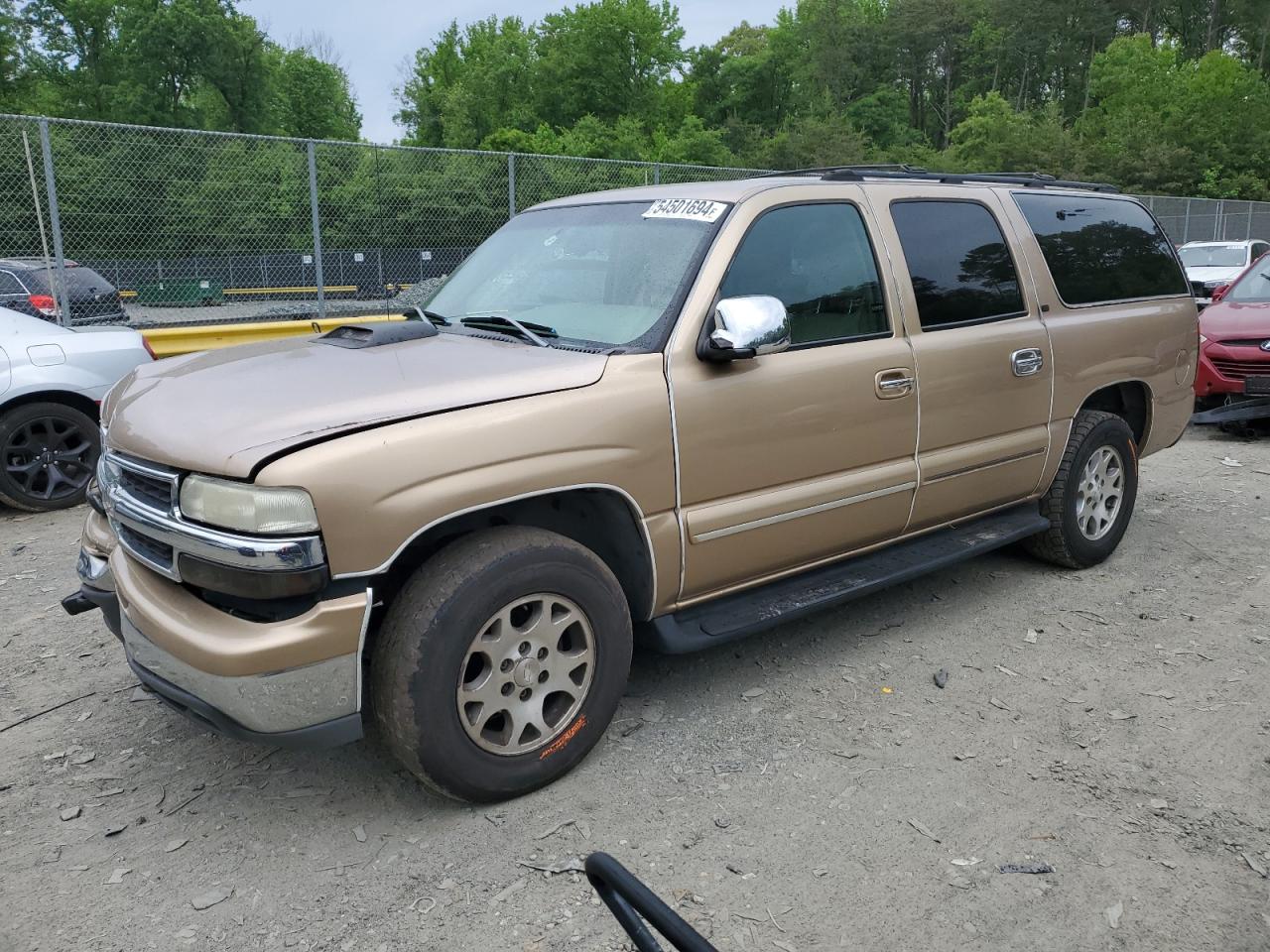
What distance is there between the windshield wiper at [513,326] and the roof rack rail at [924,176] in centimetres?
141

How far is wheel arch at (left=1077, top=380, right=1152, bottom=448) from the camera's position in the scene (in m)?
5.25

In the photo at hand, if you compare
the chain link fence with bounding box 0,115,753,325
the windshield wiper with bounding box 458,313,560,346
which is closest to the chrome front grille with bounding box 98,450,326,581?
the windshield wiper with bounding box 458,313,560,346

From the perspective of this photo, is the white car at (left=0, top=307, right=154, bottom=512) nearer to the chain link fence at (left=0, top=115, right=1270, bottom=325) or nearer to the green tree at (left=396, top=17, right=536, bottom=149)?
the chain link fence at (left=0, top=115, right=1270, bottom=325)

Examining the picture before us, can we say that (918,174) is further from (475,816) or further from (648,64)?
(648,64)

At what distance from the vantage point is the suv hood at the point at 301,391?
266 centimetres

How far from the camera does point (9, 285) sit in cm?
871

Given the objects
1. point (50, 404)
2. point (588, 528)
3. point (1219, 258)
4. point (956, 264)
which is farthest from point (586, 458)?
point (1219, 258)

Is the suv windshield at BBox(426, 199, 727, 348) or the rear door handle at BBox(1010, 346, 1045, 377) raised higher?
the suv windshield at BBox(426, 199, 727, 348)

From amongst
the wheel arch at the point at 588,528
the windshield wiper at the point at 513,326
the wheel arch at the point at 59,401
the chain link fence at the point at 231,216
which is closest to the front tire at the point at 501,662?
the wheel arch at the point at 588,528

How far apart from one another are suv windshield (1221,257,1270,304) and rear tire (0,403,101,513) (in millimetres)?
9972

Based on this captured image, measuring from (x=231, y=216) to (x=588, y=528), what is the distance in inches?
337

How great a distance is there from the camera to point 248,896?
8.77ft

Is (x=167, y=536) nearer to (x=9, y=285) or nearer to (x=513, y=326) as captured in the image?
(x=513, y=326)

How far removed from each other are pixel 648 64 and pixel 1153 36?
131ft
